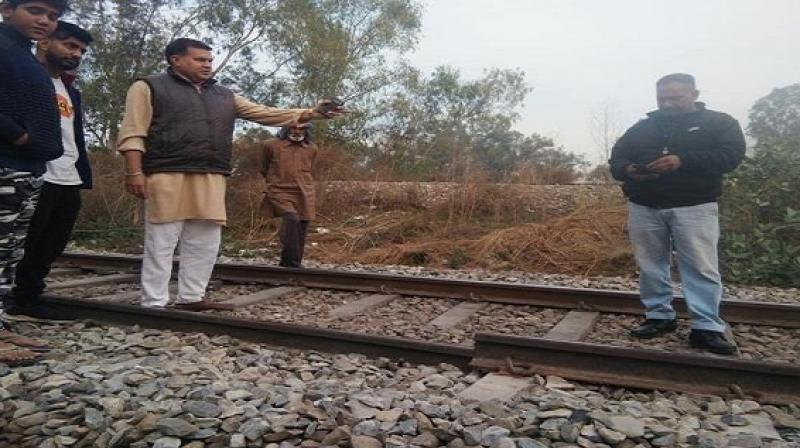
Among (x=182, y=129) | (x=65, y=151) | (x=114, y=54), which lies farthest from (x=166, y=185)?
(x=114, y=54)

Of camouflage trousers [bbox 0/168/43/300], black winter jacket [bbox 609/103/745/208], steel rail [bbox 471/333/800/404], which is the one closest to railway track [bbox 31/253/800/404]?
steel rail [bbox 471/333/800/404]

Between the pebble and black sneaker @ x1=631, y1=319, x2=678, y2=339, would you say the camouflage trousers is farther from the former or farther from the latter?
black sneaker @ x1=631, y1=319, x2=678, y2=339

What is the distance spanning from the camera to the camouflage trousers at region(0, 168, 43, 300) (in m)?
3.03

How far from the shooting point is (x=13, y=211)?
Answer: 3.09 meters

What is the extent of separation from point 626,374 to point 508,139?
2458cm

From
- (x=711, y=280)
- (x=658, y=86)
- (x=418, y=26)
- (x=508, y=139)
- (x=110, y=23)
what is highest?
(x=418, y=26)

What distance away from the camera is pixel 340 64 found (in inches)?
792

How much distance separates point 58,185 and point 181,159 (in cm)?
76

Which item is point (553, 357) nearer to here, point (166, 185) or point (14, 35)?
point (166, 185)

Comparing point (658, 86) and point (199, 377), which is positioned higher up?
point (658, 86)

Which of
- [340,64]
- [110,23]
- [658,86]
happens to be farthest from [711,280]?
[110,23]

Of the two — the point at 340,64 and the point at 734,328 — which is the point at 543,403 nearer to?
the point at 734,328

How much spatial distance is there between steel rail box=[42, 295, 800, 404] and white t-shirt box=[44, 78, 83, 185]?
99cm

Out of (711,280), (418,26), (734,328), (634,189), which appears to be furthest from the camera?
(418,26)
